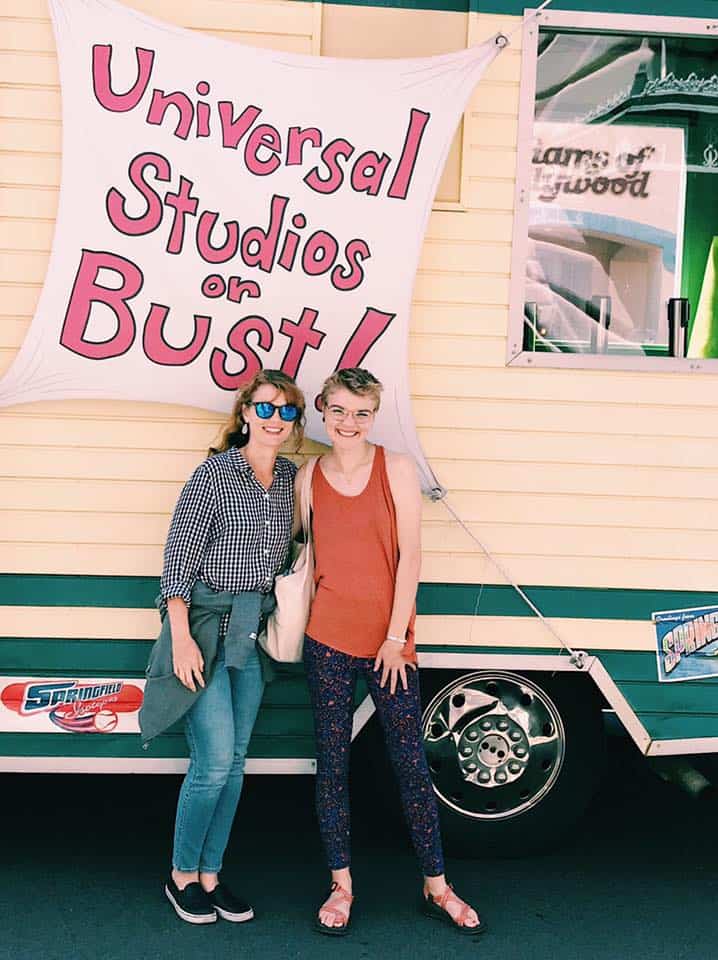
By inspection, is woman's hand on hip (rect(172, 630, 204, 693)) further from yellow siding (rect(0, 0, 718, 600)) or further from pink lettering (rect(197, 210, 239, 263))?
pink lettering (rect(197, 210, 239, 263))

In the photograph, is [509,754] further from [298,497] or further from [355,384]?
[355,384]

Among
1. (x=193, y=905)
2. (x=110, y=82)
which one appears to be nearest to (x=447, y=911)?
(x=193, y=905)

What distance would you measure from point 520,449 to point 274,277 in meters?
1.00

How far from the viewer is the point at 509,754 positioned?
415 cm

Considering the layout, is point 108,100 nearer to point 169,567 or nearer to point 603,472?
point 169,567

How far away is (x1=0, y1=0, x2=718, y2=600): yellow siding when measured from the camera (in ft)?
12.7

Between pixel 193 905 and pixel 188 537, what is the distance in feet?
3.94

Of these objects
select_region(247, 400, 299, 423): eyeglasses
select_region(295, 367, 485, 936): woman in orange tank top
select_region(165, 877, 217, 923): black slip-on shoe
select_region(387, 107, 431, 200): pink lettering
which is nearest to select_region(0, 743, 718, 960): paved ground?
select_region(165, 877, 217, 923): black slip-on shoe

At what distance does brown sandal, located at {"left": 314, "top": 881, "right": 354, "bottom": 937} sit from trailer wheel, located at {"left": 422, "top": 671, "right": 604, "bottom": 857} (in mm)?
506

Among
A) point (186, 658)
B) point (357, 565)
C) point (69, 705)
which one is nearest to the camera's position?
point (186, 658)

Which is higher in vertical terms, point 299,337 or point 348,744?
point 299,337

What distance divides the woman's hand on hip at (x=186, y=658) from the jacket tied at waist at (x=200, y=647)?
4cm

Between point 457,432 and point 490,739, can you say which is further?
point 490,739

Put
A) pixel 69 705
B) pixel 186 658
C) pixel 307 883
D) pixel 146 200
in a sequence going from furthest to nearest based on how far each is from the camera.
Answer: pixel 307 883
pixel 69 705
pixel 146 200
pixel 186 658
